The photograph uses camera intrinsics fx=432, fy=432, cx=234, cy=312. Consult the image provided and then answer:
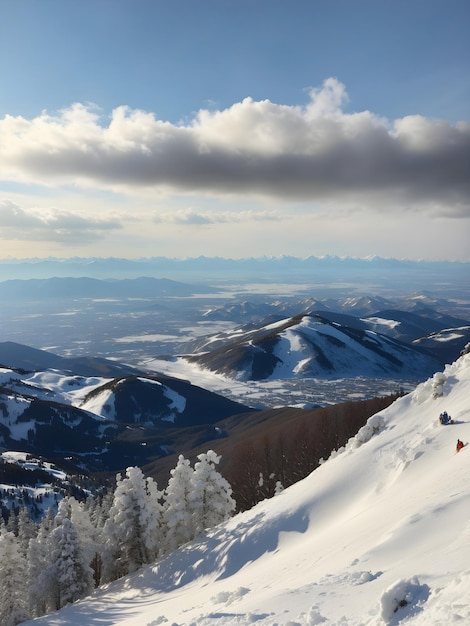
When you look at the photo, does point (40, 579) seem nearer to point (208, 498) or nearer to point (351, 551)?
point (208, 498)

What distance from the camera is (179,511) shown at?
4831 centimetres

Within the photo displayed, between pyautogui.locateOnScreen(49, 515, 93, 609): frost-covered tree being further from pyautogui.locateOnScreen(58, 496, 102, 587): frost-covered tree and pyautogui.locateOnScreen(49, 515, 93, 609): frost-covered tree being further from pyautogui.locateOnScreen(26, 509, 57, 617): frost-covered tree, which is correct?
pyautogui.locateOnScreen(58, 496, 102, 587): frost-covered tree

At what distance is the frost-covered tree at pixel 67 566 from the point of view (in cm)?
4538

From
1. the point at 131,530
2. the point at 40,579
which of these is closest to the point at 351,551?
the point at 131,530

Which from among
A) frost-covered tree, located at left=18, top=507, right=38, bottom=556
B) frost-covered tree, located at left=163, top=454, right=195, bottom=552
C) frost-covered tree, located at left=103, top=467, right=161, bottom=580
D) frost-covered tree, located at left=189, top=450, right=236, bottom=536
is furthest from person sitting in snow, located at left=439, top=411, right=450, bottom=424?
frost-covered tree, located at left=18, top=507, right=38, bottom=556

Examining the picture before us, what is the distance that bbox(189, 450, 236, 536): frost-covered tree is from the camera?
157ft

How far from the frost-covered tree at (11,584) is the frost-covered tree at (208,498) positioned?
1882cm

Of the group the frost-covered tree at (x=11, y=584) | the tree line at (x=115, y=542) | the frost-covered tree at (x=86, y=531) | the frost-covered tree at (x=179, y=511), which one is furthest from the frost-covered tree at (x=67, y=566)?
the frost-covered tree at (x=179, y=511)

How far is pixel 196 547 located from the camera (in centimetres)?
4325

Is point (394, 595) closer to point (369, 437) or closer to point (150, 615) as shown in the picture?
point (150, 615)

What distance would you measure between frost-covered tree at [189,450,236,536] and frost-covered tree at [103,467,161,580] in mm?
5091

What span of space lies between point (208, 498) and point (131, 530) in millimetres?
9032

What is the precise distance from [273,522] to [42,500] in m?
111

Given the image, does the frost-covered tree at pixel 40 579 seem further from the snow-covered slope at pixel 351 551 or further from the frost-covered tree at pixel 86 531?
the snow-covered slope at pixel 351 551
